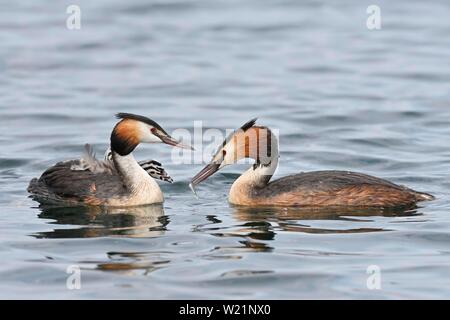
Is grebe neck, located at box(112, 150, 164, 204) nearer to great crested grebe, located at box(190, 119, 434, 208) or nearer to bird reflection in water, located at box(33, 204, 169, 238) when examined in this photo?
bird reflection in water, located at box(33, 204, 169, 238)

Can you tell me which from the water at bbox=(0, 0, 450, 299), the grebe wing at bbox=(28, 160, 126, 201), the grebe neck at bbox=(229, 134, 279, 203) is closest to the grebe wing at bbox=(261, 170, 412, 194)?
the grebe neck at bbox=(229, 134, 279, 203)

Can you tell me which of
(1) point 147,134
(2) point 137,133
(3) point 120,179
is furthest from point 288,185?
(3) point 120,179

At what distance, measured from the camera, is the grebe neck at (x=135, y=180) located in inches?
577

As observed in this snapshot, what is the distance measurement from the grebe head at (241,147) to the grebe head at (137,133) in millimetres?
343

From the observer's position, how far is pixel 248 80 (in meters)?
24.2

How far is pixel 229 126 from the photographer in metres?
20.2

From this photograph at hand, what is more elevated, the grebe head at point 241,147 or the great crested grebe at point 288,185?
the grebe head at point 241,147

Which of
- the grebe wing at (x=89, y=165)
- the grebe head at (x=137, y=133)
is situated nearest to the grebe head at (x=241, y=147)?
the grebe head at (x=137, y=133)

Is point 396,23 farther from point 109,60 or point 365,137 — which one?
point 365,137

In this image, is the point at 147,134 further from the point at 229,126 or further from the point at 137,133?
the point at 229,126

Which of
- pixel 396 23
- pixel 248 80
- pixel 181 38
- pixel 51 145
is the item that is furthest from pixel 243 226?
pixel 396 23

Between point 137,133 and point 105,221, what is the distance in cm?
110

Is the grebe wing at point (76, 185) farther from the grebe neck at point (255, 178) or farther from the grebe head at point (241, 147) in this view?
the grebe neck at point (255, 178)

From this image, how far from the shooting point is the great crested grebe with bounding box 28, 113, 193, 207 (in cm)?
1450
